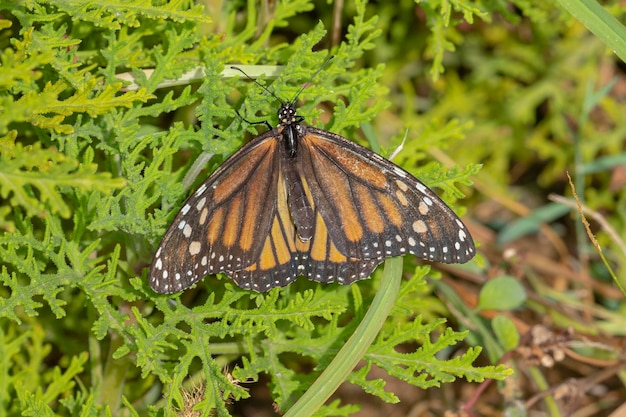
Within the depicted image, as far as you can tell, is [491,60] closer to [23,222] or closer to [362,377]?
[362,377]

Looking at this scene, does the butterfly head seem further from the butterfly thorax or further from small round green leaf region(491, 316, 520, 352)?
small round green leaf region(491, 316, 520, 352)

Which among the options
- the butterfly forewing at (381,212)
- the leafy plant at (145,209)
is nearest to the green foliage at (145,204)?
the leafy plant at (145,209)

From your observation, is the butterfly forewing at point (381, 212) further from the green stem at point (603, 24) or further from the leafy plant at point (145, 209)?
the green stem at point (603, 24)

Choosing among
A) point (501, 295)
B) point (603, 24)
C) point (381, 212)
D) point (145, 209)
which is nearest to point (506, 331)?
point (501, 295)

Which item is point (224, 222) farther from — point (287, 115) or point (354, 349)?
point (354, 349)

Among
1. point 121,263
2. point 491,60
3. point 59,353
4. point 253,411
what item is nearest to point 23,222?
point 121,263

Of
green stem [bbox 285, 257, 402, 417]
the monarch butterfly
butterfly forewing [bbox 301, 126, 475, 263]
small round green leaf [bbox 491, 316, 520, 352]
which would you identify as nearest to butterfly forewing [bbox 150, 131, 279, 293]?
the monarch butterfly

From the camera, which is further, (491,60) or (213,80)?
(491,60)
